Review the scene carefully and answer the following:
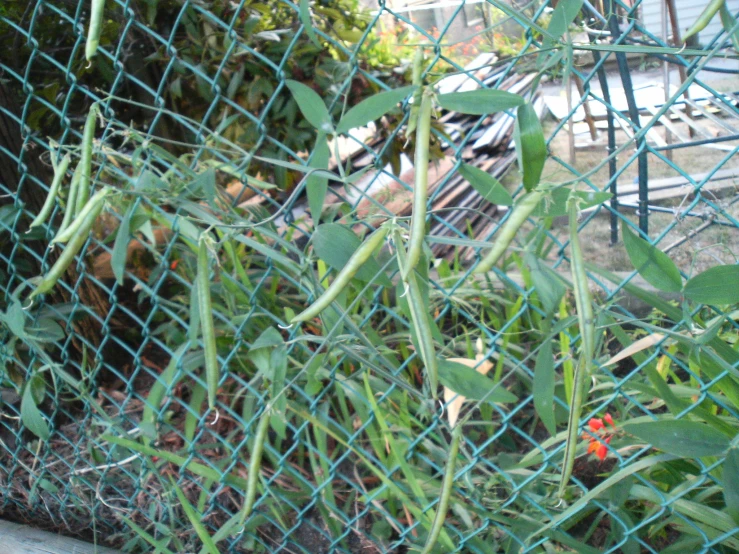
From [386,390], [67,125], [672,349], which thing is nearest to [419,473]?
[386,390]

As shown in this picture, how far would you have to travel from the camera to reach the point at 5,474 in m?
1.57

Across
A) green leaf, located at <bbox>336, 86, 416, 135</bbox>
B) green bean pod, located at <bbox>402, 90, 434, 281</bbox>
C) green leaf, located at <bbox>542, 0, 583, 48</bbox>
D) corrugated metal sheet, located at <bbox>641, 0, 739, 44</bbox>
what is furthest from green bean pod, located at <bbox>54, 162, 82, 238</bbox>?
corrugated metal sheet, located at <bbox>641, 0, 739, 44</bbox>

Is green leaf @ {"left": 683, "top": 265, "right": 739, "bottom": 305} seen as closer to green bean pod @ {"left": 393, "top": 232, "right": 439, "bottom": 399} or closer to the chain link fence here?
the chain link fence

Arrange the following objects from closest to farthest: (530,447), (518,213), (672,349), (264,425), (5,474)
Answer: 1. (518,213)
2. (264,425)
3. (672,349)
4. (530,447)
5. (5,474)

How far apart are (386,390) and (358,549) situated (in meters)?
0.38

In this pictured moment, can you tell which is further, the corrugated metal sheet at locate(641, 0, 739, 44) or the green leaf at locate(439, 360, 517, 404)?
the corrugated metal sheet at locate(641, 0, 739, 44)

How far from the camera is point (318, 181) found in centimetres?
80

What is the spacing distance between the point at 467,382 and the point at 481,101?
0.37m

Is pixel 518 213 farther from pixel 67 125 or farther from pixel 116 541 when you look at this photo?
pixel 116 541

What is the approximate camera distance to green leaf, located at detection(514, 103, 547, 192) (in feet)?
2.14

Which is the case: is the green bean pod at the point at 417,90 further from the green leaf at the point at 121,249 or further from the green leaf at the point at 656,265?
the green leaf at the point at 121,249

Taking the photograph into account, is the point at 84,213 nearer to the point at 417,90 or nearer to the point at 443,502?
the point at 417,90

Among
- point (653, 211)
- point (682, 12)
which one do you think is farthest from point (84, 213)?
point (682, 12)

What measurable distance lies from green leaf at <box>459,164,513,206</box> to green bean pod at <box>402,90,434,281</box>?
0.35 ft
